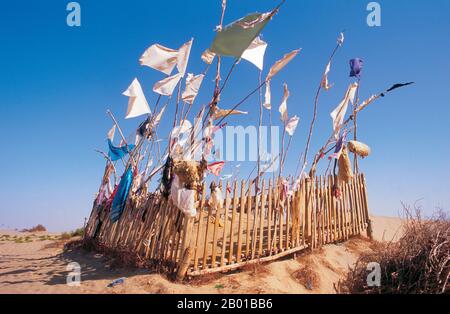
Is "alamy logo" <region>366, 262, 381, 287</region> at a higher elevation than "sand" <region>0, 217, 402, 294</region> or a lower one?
higher

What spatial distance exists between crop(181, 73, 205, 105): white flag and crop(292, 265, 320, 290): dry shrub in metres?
4.16

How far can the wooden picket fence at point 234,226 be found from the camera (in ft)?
17.6

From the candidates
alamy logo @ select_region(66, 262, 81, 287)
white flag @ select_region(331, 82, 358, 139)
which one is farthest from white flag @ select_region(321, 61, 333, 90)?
alamy logo @ select_region(66, 262, 81, 287)

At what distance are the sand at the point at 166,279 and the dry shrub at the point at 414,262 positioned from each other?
0.23 metres

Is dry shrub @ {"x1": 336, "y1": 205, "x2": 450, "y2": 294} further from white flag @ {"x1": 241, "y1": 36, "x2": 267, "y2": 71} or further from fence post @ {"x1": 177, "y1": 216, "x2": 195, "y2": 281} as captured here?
white flag @ {"x1": 241, "y1": 36, "x2": 267, "y2": 71}

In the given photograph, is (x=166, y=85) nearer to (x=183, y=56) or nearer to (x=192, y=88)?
(x=192, y=88)

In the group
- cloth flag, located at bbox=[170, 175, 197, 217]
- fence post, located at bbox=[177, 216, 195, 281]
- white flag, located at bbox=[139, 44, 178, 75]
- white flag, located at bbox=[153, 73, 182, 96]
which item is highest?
white flag, located at bbox=[139, 44, 178, 75]

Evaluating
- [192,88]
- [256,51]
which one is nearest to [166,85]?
[192,88]

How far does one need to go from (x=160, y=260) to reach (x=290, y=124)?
5.03 meters

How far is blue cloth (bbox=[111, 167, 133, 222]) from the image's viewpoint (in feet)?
23.3

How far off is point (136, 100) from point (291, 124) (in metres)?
4.15

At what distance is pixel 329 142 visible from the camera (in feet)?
27.2

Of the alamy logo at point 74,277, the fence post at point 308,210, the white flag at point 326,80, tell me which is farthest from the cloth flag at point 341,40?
the alamy logo at point 74,277

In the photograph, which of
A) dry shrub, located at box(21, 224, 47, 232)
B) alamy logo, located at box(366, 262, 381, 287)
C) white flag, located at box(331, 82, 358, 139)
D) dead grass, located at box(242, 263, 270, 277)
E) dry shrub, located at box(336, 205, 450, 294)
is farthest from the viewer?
dry shrub, located at box(21, 224, 47, 232)
